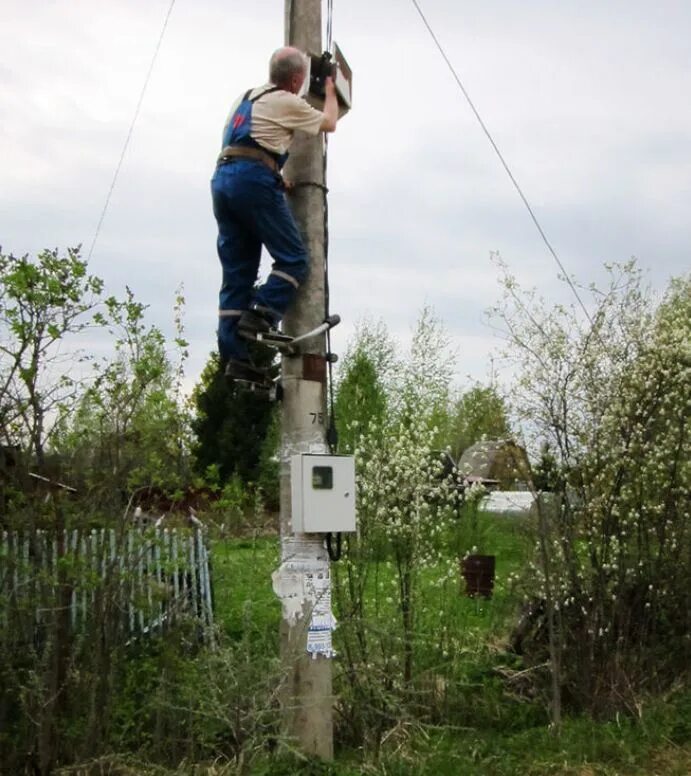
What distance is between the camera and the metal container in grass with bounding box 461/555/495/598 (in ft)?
36.8

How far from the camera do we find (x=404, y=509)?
7770 mm

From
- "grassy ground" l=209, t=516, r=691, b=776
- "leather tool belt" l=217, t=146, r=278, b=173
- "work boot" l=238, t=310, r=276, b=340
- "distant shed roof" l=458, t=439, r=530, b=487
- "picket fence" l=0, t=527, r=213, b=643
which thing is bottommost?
"grassy ground" l=209, t=516, r=691, b=776

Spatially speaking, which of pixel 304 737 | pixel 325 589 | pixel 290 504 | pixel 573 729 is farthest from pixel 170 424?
pixel 573 729

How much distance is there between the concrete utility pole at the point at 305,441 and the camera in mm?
5930

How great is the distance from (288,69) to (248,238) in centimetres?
100

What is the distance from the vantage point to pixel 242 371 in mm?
6055

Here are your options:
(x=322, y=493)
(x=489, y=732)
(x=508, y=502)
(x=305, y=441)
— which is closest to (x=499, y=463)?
(x=508, y=502)

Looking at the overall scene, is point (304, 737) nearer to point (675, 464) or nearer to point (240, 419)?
point (675, 464)

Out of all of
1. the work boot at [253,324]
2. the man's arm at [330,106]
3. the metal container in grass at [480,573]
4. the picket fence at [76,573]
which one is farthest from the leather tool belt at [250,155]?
the metal container in grass at [480,573]

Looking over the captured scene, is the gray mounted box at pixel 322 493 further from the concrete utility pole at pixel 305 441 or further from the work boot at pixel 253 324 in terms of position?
the work boot at pixel 253 324

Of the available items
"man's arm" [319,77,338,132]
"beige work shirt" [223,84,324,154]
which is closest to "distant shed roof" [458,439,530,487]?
"man's arm" [319,77,338,132]

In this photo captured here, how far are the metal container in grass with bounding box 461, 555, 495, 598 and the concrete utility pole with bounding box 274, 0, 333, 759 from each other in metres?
5.15

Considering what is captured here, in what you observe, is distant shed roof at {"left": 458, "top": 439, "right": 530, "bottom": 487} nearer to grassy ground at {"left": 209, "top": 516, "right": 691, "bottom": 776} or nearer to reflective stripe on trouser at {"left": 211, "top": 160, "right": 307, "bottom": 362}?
grassy ground at {"left": 209, "top": 516, "right": 691, "bottom": 776}

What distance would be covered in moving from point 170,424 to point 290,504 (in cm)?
84
